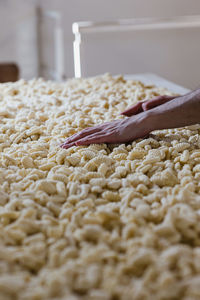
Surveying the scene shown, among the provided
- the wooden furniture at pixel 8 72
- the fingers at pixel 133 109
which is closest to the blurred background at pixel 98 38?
the wooden furniture at pixel 8 72

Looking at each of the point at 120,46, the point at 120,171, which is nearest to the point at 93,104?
the point at 120,171

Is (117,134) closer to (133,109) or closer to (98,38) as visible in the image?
(133,109)

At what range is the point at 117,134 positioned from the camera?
140 cm

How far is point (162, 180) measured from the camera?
1098mm

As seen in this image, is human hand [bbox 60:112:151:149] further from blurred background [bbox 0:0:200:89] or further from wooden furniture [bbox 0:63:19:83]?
blurred background [bbox 0:0:200:89]

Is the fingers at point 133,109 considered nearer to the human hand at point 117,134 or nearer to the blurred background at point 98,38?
the human hand at point 117,134

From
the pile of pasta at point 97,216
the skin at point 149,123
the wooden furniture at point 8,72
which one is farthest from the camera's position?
the wooden furniture at point 8,72

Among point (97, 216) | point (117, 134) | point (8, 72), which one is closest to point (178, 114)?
point (117, 134)

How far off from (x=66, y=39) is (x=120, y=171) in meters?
4.53

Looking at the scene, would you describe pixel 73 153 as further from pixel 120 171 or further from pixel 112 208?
pixel 112 208

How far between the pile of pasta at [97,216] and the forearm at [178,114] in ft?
0.19

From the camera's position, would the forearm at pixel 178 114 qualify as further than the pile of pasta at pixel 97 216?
Yes

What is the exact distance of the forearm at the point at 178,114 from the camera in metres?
1.39

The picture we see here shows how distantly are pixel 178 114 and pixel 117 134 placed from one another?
0.22 meters
